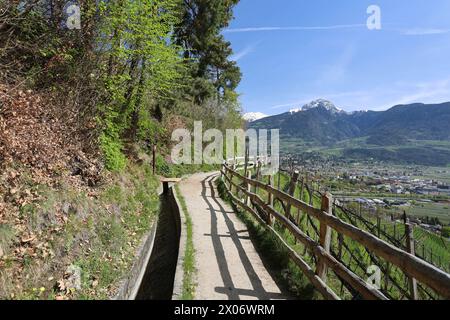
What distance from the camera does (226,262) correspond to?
19.5 ft

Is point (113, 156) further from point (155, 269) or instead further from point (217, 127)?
point (217, 127)

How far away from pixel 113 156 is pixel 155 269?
4.50 metres

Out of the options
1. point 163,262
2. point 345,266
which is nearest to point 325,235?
point 345,266

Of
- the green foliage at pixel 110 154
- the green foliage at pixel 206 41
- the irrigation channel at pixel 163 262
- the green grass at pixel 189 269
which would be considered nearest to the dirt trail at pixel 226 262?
the green grass at pixel 189 269

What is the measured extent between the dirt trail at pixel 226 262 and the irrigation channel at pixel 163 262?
2.09ft

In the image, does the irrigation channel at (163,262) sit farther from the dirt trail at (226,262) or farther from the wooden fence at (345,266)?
the wooden fence at (345,266)

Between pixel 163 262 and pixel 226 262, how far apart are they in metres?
2.13

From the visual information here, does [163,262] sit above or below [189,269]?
below

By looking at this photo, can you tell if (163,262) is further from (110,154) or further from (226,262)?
(110,154)

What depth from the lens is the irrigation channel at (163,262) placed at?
5914 mm

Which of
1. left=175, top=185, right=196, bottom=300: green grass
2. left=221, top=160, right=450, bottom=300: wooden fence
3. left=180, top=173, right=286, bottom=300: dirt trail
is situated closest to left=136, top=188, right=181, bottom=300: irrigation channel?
left=175, top=185, right=196, bottom=300: green grass

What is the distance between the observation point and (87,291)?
5094 millimetres

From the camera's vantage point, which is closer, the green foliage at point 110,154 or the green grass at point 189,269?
the green grass at point 189,269
